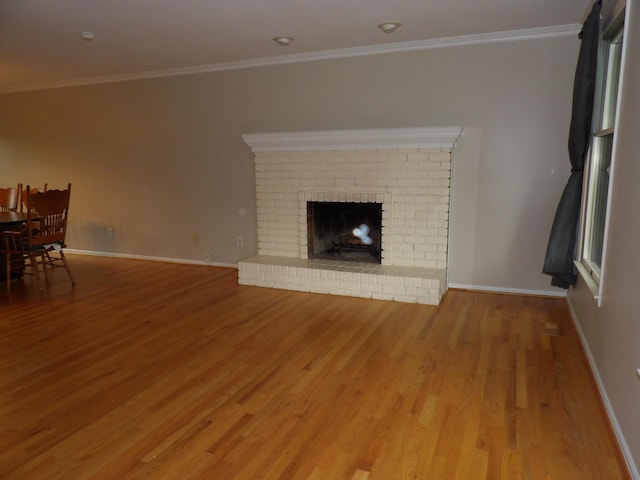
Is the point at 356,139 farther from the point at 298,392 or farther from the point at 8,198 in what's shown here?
the point at 8,198

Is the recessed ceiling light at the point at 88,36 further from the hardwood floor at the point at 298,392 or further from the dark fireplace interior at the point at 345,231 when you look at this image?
the dark fireplace interior at the point at 345,231

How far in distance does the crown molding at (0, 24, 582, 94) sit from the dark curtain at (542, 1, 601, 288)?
538 mm

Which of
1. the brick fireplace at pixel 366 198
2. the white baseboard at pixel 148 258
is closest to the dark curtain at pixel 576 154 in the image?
the brick fireplace at pixel 366 198

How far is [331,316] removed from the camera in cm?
348

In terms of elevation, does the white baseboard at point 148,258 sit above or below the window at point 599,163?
below

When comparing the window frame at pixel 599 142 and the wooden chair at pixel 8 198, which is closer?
the window frame at pixel 599 142

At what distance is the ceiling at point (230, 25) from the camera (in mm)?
3010

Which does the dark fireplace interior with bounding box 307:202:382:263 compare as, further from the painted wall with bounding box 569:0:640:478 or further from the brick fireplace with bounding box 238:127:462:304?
the painted wall with bounding box 569:0:640:478

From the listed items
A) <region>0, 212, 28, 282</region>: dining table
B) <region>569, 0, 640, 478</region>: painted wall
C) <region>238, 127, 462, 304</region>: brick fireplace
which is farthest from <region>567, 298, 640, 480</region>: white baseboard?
<region>0, 212, 28, 282</region>: dining table

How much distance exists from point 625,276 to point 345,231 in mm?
3042

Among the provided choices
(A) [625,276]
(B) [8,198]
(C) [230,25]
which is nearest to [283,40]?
(C) [230,25]

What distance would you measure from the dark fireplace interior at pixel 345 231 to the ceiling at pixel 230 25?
1.54 meters

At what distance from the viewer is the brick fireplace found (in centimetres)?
388

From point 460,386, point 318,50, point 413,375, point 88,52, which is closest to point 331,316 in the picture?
point 413,375
